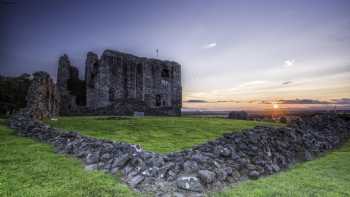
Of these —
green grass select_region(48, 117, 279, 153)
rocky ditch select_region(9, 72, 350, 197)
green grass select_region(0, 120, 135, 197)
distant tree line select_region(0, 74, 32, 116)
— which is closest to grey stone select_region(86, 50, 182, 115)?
distant tree line select_region(0, 74, 32, 116)

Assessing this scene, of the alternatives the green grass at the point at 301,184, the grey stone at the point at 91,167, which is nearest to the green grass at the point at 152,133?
the grey stone at the point at 91,167

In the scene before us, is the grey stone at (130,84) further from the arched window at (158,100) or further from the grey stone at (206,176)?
the grey stone at (206,176)

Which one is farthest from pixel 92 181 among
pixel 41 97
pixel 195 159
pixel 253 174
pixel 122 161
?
pixel 41 97

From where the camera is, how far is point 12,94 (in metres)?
32.9

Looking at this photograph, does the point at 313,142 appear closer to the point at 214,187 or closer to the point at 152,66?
the point at 214,187

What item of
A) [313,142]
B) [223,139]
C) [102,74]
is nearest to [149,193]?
[223,139]

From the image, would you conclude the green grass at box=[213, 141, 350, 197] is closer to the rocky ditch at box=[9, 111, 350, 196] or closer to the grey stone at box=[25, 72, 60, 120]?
the rocky ditch at box=[9, 111, 350, 196]

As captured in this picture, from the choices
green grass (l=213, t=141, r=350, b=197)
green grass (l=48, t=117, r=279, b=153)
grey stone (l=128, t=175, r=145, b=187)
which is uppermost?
green grass (l=48, t=117, r=279, b=153)

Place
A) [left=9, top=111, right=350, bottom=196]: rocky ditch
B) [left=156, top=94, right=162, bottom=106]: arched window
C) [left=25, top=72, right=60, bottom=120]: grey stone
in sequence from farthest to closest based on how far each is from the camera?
[left=156, top=94, right=162, bottom=106]: arched window → [left=25, top=72, right=60, bottom=120]: grey stone → [left=9, top=111, right=350, bottom=196]: rocky ditch

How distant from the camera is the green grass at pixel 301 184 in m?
5.29

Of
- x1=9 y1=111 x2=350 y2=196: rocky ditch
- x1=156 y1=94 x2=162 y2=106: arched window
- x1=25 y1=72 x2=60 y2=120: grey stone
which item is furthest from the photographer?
x1=156 y1=94 x2=162 y2=106: arched window

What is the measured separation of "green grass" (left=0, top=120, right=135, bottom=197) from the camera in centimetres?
499

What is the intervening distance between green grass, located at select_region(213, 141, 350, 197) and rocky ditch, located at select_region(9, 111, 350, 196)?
1.26ft

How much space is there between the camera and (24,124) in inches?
568
